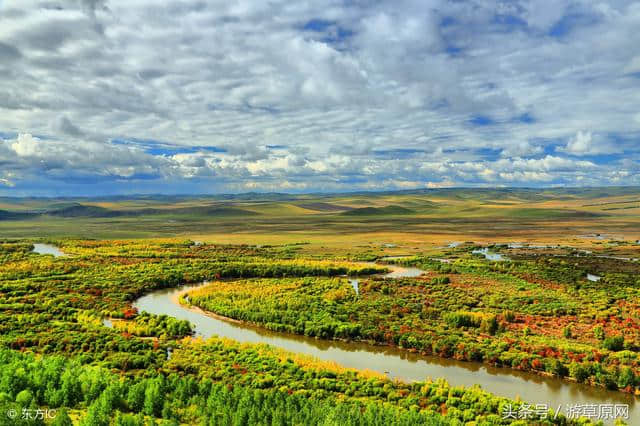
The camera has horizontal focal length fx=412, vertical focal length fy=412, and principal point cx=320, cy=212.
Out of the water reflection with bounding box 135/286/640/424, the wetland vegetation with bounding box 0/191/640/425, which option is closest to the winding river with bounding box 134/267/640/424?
the water reflection with bounding box 135/286/640/424

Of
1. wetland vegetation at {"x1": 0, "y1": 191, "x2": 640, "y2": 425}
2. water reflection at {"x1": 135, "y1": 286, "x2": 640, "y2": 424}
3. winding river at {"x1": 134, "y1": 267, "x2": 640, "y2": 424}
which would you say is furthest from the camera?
water reflection at {"x1": 135, "y1": 286, "x2": 640, "y2": 424}

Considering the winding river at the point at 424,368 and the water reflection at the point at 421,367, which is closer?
the winding river at the point at 424,368

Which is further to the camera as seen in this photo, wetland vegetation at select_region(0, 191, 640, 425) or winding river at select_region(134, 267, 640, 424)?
winding river at select_region(134, 267, 640, 424)

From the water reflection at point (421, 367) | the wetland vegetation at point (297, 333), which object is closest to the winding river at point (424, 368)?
the water reflection at point (421, 367)

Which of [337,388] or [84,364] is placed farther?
[84,364]

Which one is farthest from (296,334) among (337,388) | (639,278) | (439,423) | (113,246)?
(113,246)

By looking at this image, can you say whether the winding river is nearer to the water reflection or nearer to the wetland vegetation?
the water reflection

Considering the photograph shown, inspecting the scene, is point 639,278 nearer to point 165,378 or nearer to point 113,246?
point 165,378

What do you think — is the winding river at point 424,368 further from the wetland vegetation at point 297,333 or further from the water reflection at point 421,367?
the wetland vegetation at point 297,333

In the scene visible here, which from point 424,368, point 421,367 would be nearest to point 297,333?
point 421,367
